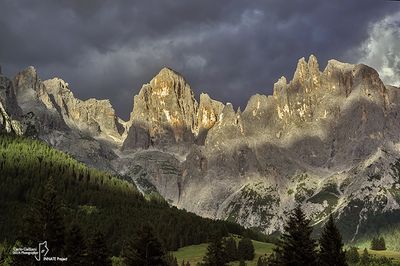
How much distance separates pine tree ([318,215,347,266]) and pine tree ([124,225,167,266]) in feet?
62.3

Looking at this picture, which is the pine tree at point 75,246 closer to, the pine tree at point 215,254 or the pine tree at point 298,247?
the pine tree at point 215,254

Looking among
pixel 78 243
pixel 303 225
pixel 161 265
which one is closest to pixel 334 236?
pixel 303 225

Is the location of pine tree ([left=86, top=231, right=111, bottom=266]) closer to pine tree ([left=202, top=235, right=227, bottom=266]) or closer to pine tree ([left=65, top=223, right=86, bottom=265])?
pine tree ([left=65, top=223, right=86, bottom=265])

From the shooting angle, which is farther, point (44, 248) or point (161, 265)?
point (161, 265)

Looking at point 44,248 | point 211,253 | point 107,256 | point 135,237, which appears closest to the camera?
point 44,248

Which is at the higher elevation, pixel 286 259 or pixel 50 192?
pixel 50 192

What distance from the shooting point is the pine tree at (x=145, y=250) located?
6066 cm

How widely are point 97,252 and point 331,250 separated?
102 feet

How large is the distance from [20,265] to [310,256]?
96.9 feet

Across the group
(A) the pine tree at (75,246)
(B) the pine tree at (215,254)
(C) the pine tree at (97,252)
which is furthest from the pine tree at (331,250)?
(C) the pine tree at (97,252)

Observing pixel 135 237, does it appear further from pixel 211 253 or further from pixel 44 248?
pixel 211 253

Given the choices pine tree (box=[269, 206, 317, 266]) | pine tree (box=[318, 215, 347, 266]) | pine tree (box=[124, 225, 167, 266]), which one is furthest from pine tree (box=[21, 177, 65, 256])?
pine tree (box=[318, 215, 347, 266])

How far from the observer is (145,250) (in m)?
60.9

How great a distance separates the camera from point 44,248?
157 ft
